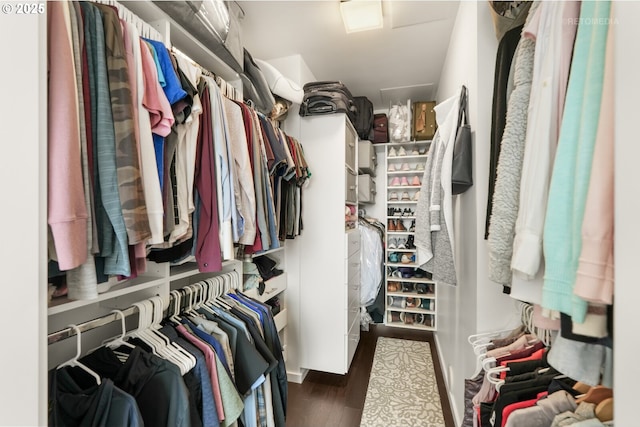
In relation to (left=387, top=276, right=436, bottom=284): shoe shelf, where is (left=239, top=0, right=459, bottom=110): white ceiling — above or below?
above

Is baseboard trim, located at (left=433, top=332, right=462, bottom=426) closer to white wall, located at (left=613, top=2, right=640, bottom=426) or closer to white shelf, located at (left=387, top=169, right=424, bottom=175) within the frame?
white wall, located at (left=613, top=2, right=640, bottom=426)

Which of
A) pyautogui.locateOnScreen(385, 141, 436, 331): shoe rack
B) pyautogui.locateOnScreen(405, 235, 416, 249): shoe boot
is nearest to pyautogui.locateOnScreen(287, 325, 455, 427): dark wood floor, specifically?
pyautogui.locateOnScreen(385, 141, 436, 331): shoe rack

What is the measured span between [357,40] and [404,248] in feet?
6.72

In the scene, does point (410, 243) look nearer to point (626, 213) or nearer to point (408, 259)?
point (408, 259)

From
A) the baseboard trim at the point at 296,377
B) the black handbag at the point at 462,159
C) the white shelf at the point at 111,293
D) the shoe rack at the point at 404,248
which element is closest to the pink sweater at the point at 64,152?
the white shelf at the point at 111,293

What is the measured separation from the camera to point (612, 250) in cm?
40

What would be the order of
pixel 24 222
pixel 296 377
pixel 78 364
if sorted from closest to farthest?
pixel 24 222 < pixel 78 364 < pixel 296 377

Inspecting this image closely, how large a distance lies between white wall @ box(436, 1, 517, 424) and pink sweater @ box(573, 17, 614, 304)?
2.73 ft

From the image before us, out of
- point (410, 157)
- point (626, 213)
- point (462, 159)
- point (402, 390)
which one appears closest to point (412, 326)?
point (402, 390)

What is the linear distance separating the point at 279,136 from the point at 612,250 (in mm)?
1486

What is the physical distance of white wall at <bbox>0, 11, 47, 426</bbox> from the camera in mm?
437

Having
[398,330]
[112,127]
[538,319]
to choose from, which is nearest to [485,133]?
[538,319]

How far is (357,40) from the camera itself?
197cm

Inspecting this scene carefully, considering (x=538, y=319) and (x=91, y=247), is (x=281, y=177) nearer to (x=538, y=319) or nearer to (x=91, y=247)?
(x=91, y=247)
